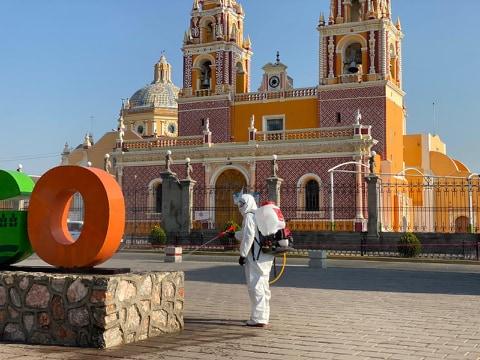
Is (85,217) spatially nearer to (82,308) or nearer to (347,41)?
(82,308)

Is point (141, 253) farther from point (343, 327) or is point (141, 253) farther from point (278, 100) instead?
point (343, 327)

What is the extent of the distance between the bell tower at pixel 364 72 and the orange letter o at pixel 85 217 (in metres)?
26.2

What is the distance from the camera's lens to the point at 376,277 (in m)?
13.6

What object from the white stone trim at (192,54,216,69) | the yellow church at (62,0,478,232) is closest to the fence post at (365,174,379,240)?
the yellow church at (62,0,478,232)

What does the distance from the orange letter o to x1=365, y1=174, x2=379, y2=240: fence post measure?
53.6ft

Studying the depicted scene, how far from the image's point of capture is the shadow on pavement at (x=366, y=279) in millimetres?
11242

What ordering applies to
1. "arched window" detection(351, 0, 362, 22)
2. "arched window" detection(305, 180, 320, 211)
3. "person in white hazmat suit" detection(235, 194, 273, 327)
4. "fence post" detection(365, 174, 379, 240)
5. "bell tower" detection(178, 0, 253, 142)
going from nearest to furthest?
"person in white hazmat suit" detection(235, 194, 273, 327), "fence post" detection(365, 174, 379, 240), "arched window" detection(305, 180, 320, 211), "arched window" detection(351, 0, 362, 22), "bell tower" detection(178, 0, 253, 142)

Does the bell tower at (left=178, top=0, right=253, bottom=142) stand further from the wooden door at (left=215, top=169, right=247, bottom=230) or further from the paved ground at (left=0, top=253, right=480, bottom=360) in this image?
the paved ground at (left=0, top=253, right=480, bottom=360)

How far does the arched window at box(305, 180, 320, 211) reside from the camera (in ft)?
101

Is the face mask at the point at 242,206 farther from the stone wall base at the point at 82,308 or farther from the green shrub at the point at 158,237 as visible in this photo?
the green shrub at the point at 158,237

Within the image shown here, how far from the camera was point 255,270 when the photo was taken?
716cm

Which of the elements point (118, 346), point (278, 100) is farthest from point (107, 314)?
point (278, 100)

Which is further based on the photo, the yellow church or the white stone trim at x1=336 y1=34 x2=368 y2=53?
the white stone trim at x1=336 y1=34 x2=368 y2=53

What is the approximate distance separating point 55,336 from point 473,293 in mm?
7327
